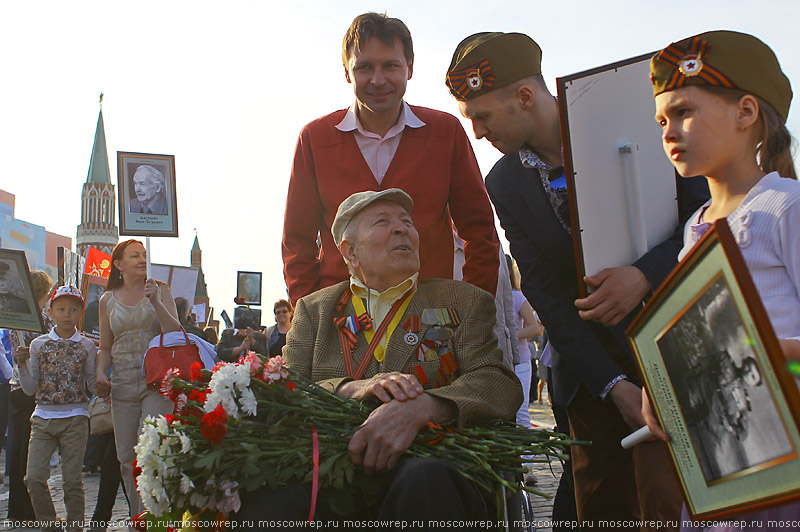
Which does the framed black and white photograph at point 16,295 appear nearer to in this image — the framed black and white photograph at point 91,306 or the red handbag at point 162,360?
the red handbag at point 162,360

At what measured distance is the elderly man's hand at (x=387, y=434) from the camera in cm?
276

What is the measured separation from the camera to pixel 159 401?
252 inches

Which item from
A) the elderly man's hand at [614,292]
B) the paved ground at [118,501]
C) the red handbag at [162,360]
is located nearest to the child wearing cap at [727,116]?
the elderly man's hand at [614,292]

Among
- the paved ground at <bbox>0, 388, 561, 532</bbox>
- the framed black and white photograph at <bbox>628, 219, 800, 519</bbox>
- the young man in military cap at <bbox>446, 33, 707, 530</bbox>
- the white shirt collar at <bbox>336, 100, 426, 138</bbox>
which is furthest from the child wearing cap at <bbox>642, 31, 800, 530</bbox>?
the paved ground at <bbox>0, 388, 561, 532</bbox>

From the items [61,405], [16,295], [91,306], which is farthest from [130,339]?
[91,306]

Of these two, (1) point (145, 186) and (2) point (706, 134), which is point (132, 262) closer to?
(1) point (145, 186)

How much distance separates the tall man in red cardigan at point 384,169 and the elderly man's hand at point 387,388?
110 centimetres

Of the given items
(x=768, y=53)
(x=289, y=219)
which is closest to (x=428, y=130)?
(x=289, y=219)

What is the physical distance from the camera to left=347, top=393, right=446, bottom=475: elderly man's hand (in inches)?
109

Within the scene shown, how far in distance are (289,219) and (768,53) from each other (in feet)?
8.53

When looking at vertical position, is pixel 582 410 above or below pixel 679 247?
below

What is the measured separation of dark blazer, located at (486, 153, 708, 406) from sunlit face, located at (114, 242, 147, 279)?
453cm

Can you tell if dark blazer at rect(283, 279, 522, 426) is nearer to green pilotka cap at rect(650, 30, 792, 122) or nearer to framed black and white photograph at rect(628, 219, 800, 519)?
framed black and white photograph at rect(628, 219, 800, 519)

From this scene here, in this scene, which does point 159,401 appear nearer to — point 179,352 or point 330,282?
point 179,352
